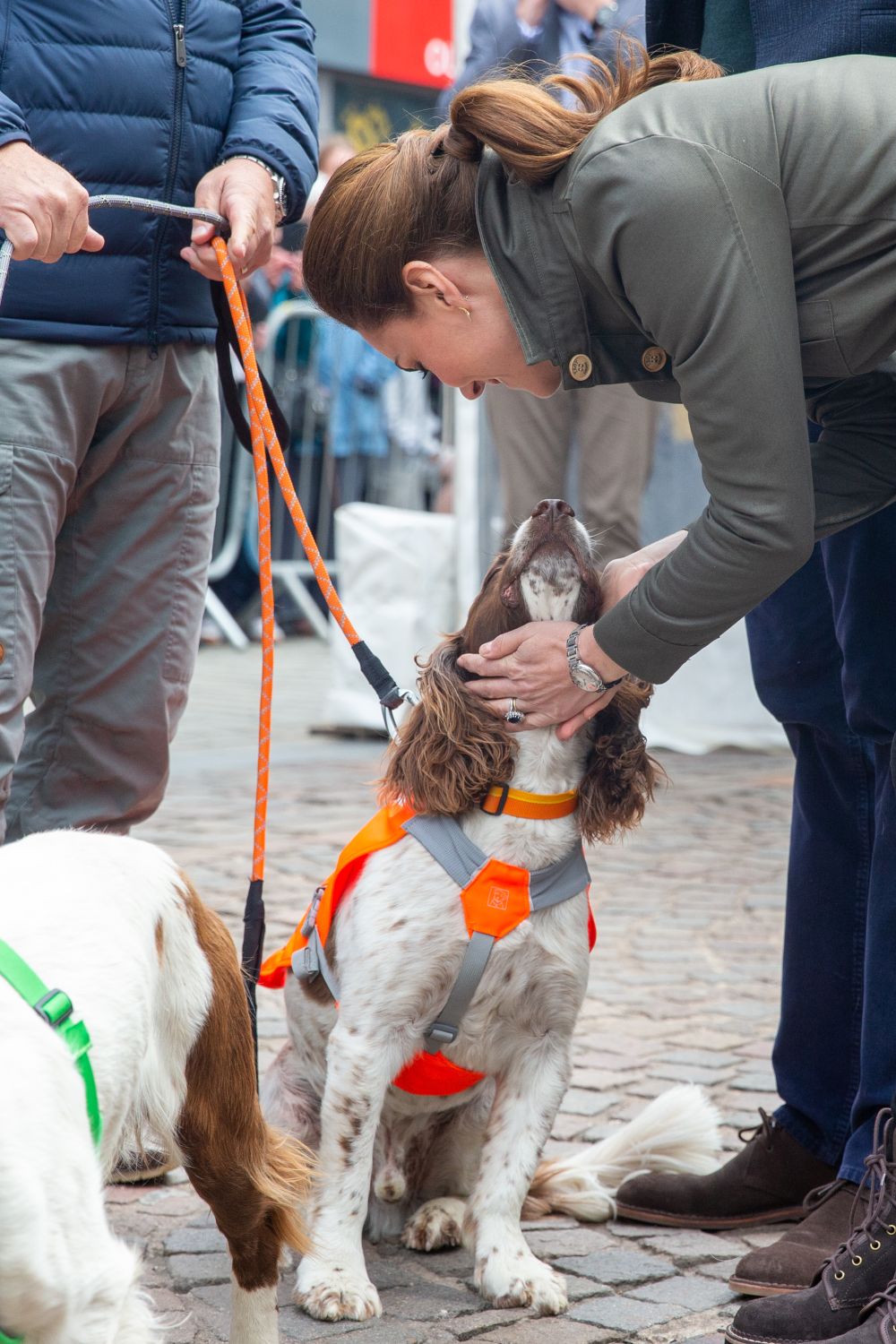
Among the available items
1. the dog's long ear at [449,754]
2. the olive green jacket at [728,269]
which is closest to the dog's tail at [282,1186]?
the dog's long ear at [449,754]

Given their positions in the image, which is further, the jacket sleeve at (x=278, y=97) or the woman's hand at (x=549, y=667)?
the jacket sleeve at (x=278, y=97)

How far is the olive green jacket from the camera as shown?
6.74ft

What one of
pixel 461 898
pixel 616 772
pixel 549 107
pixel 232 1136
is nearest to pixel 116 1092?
pixel 232 1136

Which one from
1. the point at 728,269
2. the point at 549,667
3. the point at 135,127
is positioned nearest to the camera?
the point at 728,269

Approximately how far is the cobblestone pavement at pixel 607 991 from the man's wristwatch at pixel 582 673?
89cm

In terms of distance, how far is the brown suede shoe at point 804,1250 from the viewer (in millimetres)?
2588

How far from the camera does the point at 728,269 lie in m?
2.04

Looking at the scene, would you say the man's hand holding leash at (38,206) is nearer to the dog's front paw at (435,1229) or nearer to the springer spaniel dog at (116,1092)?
the springer spaniel dog at (116,1092)

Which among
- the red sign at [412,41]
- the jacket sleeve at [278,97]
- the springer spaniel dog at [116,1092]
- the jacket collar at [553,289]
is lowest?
the springer spaniel dog at [116,1092]

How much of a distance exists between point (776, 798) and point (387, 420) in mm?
5275

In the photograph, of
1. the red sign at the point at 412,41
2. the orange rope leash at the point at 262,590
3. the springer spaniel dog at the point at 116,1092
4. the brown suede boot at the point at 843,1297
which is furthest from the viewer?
the red sign at the point at 412,41

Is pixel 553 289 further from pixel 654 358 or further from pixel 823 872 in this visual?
pixel 823 872

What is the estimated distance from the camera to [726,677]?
307 inches

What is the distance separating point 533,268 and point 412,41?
556 inches
